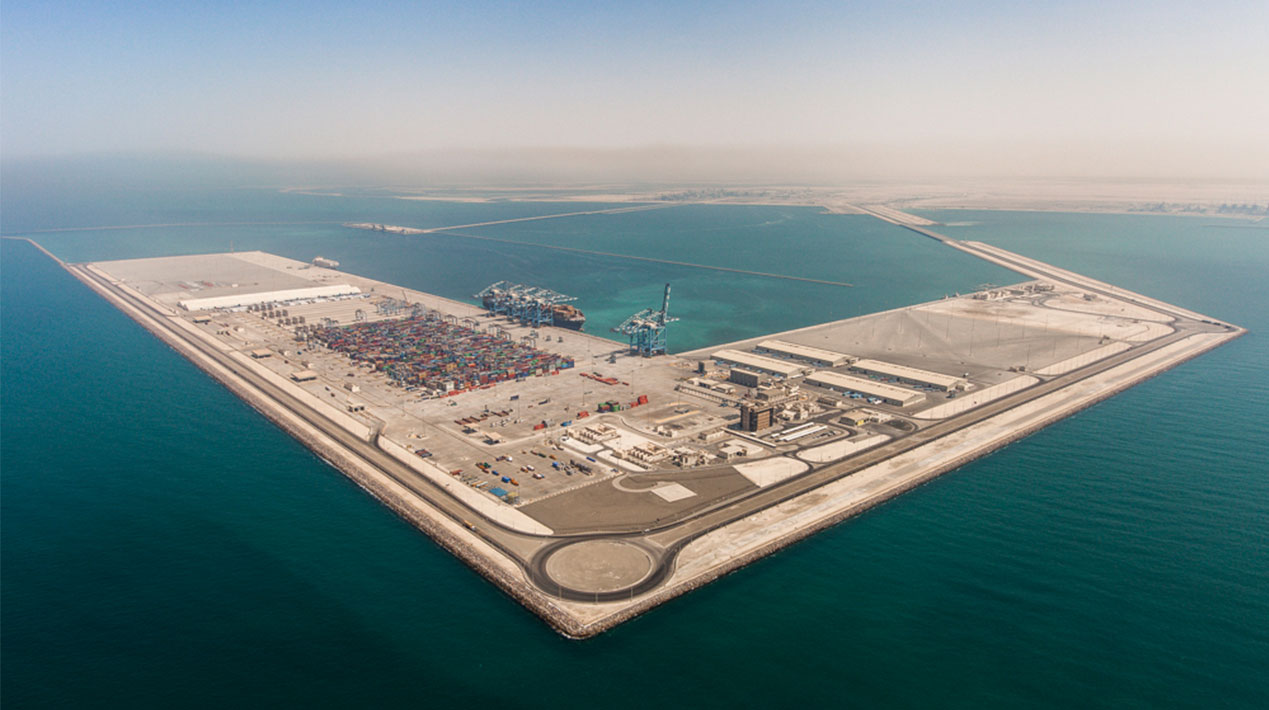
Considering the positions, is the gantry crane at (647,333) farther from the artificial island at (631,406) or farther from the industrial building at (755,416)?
the industrial building at (755,416)

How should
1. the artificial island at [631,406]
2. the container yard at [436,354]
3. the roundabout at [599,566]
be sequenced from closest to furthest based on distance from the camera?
the roundabout at [599,566] → the artificial island at [631,406] → the container yard at [436,354]

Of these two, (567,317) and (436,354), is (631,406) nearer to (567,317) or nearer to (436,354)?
(436,354)

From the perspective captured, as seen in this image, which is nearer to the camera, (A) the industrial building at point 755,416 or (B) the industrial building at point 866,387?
(A) the industrial building at point 755,416

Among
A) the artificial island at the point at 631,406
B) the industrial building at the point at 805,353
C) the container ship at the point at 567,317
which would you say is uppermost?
the container ship at the point at 567,317

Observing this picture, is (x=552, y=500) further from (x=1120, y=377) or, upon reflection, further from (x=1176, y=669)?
(x=1120, y=377)

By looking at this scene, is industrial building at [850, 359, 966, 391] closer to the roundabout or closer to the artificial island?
the artificial island

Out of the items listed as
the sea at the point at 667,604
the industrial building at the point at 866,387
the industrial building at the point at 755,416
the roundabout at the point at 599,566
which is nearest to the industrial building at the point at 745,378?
the industrial building at the point at 866,387

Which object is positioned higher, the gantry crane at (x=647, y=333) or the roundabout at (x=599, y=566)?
the gantry crane at (x=647, y=333)
